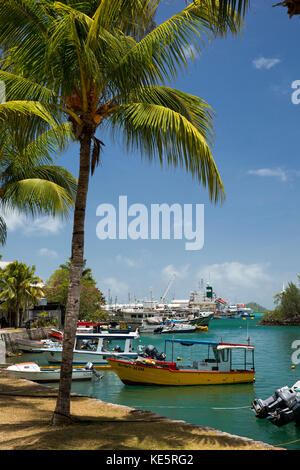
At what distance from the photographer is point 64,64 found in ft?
31.4

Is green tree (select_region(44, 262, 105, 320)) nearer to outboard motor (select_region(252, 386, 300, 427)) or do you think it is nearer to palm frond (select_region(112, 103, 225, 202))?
outboard motor (select_region(252, 386, 300, 427))

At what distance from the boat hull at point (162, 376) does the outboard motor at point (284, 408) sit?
28.1 feet

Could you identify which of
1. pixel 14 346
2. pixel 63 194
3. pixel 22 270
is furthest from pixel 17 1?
pixel 22 270

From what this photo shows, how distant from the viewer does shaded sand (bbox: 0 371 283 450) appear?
8.45 m

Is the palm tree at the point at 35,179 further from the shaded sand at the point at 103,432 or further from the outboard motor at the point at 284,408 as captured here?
the outboard motor at the point at 284,408

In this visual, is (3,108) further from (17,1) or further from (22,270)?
(22,270)

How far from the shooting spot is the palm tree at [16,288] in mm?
49291

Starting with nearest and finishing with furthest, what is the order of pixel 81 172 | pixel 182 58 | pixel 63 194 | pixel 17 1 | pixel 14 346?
pixel 17 1
pixel 182 58
pixel 81 172
pixel 63 194
pixel 14 346

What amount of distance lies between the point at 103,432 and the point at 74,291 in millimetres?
3230

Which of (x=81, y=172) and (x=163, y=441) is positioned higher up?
(x=81, y=172)

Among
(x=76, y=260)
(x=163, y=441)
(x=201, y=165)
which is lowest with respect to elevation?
(x=163, y=441)

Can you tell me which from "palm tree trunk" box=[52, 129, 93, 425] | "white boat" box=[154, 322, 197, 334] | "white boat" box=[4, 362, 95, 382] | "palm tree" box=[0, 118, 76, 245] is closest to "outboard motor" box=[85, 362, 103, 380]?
"white boat" box=[4, 362, 95, 382]

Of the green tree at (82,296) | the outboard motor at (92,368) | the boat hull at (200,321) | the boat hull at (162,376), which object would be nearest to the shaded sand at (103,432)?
the boat hull at (162,376)
